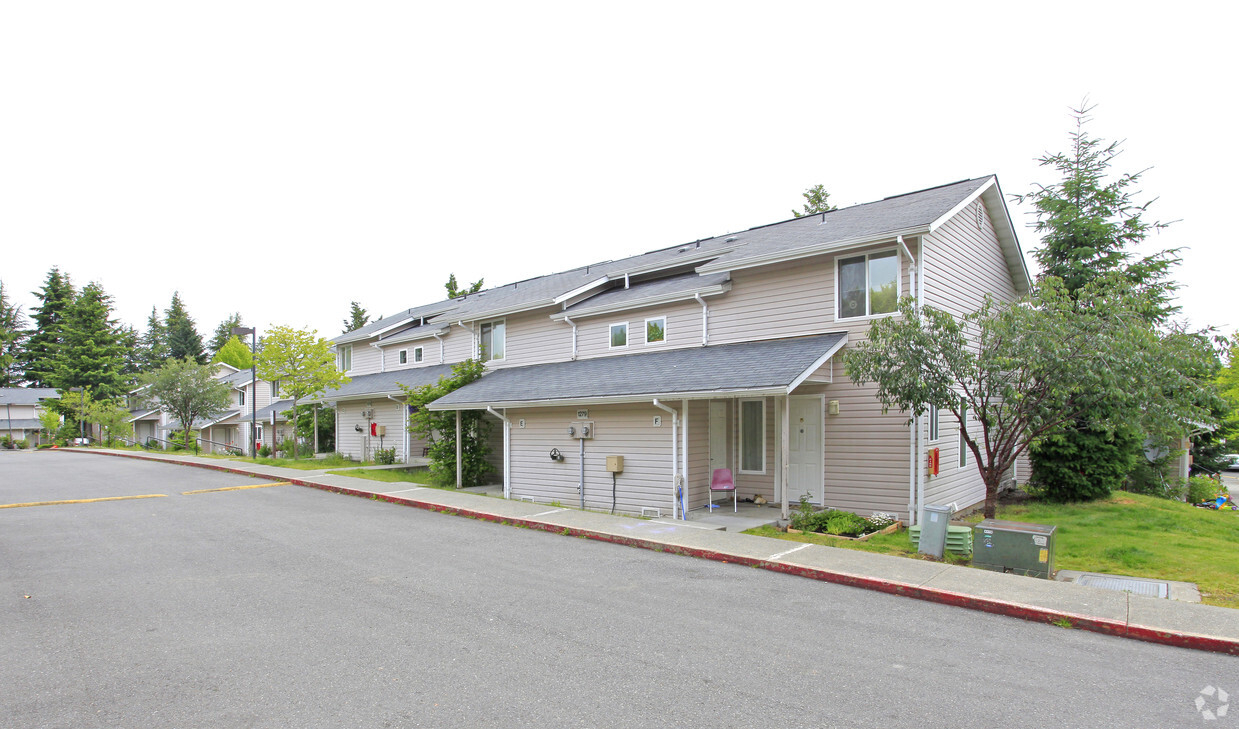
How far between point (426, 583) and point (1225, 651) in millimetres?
7859

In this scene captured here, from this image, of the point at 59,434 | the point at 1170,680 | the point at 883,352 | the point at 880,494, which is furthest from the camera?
the point at 59,434

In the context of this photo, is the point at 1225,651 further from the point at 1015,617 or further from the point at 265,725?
the point at 265,725

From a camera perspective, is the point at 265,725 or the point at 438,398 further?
the point at 438,398

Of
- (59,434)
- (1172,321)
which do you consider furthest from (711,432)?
(59,434)

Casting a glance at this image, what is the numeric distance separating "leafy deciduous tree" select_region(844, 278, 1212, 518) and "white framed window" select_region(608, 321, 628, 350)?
6801 mm

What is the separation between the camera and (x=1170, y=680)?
16.2ft

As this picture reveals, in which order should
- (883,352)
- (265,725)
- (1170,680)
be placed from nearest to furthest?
(265,725) → (1170,680) → (883,352)

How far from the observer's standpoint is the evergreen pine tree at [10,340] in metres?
65.9

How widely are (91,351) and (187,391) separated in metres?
29.1

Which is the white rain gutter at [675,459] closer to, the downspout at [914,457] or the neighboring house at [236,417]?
the downspout at [914,457]

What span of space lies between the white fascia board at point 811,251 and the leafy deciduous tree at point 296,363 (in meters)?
18.4

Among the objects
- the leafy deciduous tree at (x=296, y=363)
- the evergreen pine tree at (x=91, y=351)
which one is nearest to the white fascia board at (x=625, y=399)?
the leafy deciduous tree at (x=296, y=363)

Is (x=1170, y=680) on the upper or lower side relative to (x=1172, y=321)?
lower

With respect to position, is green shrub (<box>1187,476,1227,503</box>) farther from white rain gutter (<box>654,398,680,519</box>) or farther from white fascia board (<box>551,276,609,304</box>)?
white fascia board (<box>551,276,609,304</box>)
